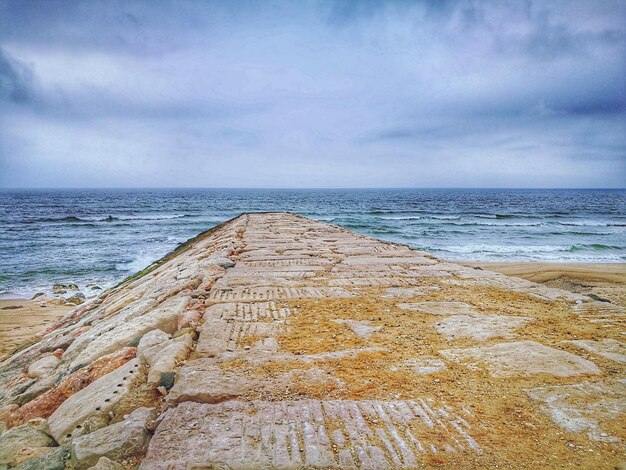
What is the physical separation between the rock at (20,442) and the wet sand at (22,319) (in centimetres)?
463

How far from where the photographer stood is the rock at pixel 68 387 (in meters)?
2.25

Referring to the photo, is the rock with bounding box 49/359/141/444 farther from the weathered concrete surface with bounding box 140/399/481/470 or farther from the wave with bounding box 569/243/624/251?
the wave with bounding box 569/243/624/251

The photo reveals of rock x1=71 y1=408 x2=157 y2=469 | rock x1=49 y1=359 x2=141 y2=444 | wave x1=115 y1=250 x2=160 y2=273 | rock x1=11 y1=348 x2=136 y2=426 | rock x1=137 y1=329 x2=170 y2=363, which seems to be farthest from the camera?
wave x1=115 y1=250 x2=160 y2=273

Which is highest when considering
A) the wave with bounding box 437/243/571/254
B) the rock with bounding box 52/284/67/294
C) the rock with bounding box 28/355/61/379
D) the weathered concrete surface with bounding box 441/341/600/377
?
the weathered concrete surface with bounding box 441/341/600/377

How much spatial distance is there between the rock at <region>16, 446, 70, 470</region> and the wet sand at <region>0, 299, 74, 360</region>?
505cm

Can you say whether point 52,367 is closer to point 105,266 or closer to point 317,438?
point 317,438

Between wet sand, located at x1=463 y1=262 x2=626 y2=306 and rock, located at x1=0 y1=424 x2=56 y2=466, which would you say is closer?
rock, located at x1=0 y1=424 x2=56 y2=466

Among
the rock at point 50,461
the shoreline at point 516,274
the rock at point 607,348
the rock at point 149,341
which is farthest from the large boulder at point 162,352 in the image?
the shoreline at point 516,274

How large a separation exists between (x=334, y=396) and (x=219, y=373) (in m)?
0.65

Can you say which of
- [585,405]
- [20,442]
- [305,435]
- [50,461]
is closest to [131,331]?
[20,442]

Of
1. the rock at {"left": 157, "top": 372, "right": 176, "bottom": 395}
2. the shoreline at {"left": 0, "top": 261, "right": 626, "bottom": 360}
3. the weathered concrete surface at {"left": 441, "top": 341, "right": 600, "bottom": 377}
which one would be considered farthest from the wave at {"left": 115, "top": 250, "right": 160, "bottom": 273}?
A: the weathered concrete surface at {"left": 441, "top": 341, "right": 600, "bottom": 377}

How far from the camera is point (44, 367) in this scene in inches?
129

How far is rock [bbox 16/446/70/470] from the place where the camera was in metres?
1.56

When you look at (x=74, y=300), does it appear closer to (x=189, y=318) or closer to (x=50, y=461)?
(x=189, y=318)
